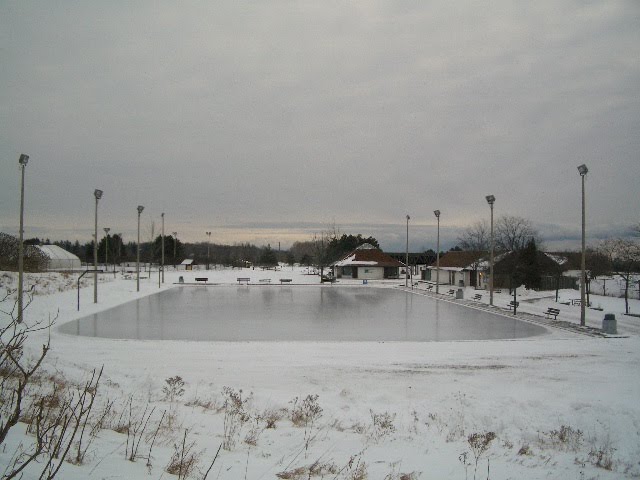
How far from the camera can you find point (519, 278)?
156 ft

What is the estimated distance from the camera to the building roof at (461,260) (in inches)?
2133

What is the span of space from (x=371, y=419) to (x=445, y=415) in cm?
158

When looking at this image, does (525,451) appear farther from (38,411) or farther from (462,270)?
(462,270)

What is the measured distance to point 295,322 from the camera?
24.6 m

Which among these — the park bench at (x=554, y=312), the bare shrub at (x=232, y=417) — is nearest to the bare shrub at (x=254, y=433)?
the bare shrub at (x=232, y=417)

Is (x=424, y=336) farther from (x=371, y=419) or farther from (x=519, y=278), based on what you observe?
(x=519, y=278)

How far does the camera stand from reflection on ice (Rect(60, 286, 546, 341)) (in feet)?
66.5

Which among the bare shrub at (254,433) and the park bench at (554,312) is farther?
the park bench at (554,312)

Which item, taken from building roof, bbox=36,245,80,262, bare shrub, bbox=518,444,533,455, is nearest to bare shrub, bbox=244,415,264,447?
bare shrub, bbox=518,444,533,455

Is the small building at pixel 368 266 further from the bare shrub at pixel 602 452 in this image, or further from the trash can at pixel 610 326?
the bare shrub at pixel 602 452

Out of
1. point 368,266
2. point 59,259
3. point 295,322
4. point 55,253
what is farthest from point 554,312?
point 55,253

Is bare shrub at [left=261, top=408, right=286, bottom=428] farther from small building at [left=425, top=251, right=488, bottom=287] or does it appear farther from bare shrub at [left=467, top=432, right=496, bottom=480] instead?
small building at [left=425, top=251, right=488, bottom=287]

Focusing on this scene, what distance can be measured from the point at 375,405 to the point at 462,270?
153ft

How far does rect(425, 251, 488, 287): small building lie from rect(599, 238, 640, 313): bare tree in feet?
41.6
